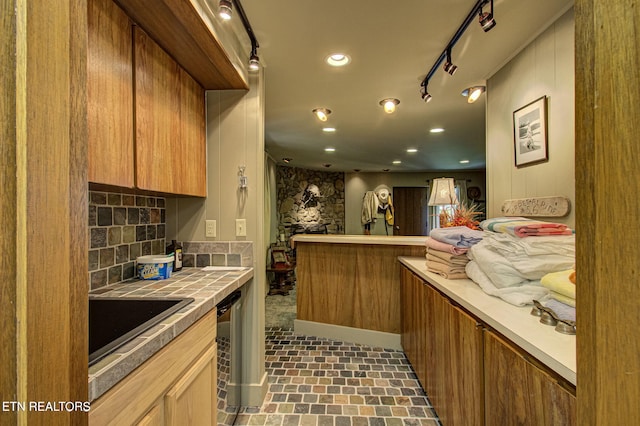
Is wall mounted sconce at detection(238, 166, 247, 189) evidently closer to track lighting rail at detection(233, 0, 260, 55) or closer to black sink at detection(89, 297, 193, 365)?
track lighting rail at detection(233, 0, 260, 55)

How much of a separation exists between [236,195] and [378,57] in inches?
52.5

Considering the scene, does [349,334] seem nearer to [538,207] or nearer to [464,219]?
[464,219]

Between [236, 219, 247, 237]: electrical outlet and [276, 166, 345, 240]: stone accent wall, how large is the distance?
4042 mm

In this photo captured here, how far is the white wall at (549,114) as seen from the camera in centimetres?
140

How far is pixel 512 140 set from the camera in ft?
6.10

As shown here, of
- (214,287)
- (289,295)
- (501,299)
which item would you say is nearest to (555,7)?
(501,299)

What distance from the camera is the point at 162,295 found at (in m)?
1.18

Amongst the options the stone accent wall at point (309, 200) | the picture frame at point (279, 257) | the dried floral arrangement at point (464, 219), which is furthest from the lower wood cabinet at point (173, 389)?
the stone accent wall at point (309, 200)

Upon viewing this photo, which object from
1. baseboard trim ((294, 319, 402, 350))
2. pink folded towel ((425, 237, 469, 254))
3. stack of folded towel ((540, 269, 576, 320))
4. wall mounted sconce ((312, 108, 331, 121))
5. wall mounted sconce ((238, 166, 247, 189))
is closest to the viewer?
stack of folded towel ((540, 269, 576, 320))

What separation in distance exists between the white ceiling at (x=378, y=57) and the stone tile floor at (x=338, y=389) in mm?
2315

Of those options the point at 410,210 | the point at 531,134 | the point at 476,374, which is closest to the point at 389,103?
the point at 531,134

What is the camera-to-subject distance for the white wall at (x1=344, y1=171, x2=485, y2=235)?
704cm

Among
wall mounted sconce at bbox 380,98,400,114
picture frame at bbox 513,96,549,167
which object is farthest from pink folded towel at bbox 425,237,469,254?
wall mounted sconce at bbox 380,98,400,114

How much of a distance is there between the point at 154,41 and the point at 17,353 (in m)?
1.45
